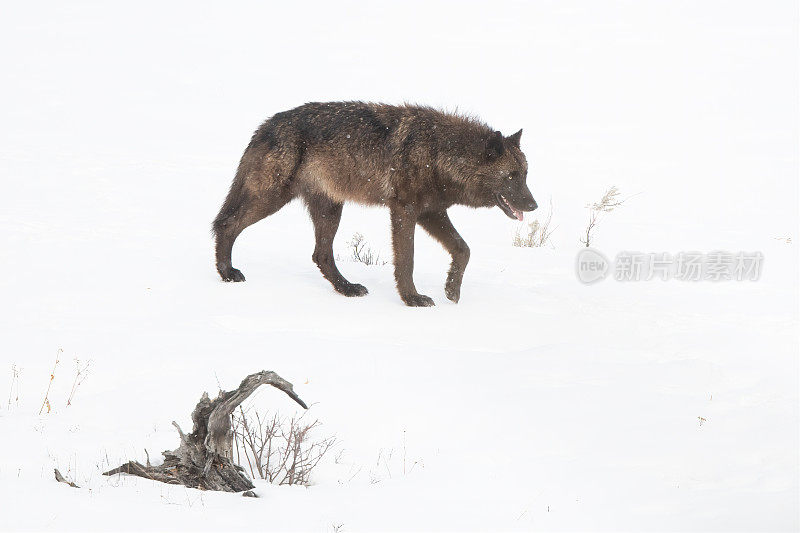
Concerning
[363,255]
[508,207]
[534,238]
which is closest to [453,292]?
[508,207]

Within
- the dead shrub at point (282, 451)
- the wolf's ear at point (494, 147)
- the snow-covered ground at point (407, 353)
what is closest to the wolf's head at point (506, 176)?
the wolf's ear at point (494, 147)

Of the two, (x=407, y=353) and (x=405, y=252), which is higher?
(x=405, y=252)

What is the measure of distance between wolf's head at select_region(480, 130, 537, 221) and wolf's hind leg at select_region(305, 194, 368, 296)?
154cm

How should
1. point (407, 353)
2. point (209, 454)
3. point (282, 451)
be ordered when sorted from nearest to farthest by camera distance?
point (209, 454)
point (282, 451)
point (407, 353)

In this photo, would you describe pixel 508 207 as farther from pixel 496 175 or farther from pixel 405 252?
pixel 405 252

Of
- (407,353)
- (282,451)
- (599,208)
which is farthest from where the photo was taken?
(599,208)

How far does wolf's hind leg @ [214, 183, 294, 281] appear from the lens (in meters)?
7.59

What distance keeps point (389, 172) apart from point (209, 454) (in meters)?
3.88

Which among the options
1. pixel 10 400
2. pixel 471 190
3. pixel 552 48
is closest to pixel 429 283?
pixel 471 190

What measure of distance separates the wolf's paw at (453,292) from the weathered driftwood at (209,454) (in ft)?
12.2

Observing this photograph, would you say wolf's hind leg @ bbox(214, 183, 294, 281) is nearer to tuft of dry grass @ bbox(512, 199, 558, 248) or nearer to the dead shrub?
the dead shrub

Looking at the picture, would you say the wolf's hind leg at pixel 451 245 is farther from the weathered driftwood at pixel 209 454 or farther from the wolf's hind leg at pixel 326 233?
the weathered driftwood at pixel 209 454

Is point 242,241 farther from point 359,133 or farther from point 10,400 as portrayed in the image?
point 10,400

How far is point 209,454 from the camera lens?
→ 3.88 metres
